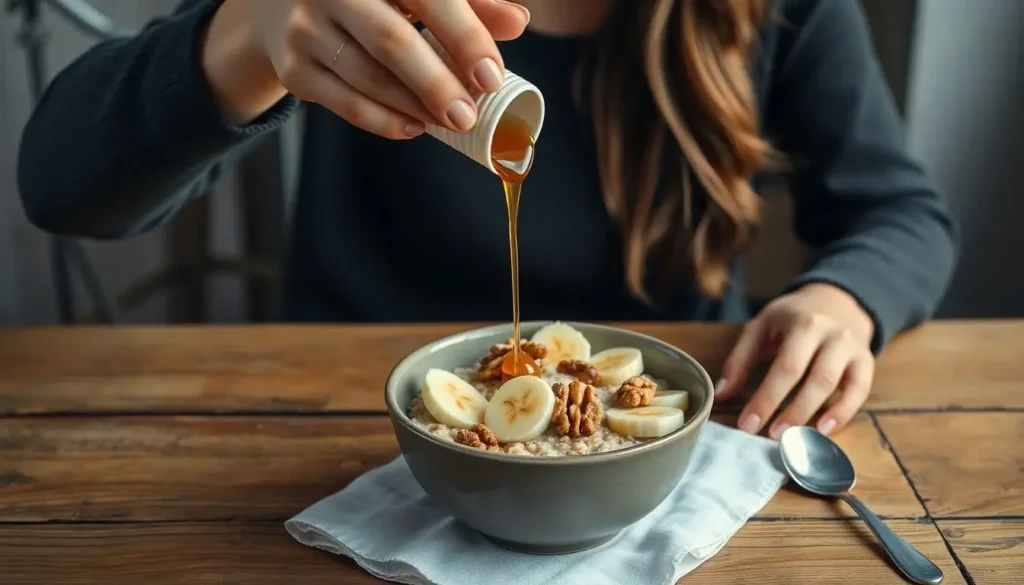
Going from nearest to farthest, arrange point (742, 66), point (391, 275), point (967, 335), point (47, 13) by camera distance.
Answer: point (967, 335) → point (742, 66) → point (391, 275) → point (47, 13)

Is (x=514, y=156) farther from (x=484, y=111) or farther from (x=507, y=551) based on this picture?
(x=507, y=551)

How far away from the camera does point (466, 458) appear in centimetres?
62

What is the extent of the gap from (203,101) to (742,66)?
74cm

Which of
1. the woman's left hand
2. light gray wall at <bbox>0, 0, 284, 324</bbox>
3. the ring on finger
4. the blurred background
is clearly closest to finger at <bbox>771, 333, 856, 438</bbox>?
the woman's left hand

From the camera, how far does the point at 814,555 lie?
0.69m

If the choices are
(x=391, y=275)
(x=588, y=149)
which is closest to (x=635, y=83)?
(x=588, y=149)

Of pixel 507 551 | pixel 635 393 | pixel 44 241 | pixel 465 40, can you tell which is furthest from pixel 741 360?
pixel 44 241

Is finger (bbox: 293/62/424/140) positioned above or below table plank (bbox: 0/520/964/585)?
above

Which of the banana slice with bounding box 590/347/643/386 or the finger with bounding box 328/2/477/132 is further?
the banana slice with bounding box 590/347/643/386

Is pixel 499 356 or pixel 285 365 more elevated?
pixel 499 356

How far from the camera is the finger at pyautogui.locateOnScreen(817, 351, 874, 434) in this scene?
0.89m

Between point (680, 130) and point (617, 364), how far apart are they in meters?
0.51

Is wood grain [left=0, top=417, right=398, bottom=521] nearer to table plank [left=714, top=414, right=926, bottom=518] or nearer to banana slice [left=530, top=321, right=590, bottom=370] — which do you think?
banana slice [left=530, top=321, right=590, bottom=370]

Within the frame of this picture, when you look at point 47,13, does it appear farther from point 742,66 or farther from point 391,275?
point 742,66
